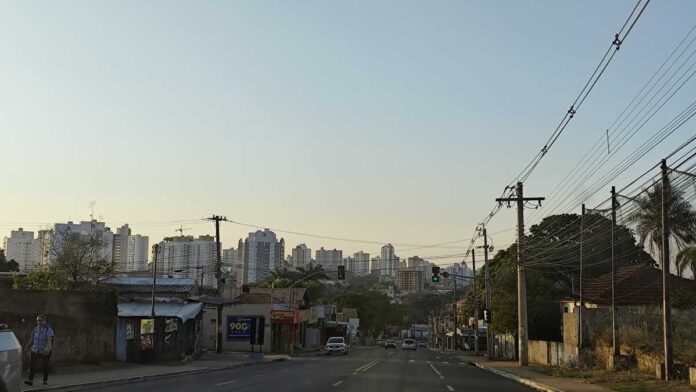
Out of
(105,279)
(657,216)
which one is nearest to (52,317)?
(657,216)

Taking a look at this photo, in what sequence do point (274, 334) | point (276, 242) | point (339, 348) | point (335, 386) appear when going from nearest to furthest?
1. point (335, 386)
2. point (339, 348)
3. point (274, 334)
4. point (276, 242)

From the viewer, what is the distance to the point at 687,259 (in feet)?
125

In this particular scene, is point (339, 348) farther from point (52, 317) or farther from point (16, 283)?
point (52, 317)

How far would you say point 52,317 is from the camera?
26797 mm

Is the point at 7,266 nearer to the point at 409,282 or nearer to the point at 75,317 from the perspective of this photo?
the point at 75,317

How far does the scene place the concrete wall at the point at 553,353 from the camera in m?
37.4

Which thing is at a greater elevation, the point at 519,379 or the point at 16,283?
the point at 16,283

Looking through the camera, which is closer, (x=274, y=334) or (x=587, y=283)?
(x=587, y=283)

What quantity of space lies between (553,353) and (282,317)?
3025cm

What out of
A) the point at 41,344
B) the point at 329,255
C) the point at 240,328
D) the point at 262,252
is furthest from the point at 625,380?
the point at 329,255

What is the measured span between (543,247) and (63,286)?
36.0 m

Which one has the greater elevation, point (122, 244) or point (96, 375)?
point (122, 244)

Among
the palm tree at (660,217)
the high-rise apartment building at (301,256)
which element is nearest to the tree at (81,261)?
the palm tree at (660,217)

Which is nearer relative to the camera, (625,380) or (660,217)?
(625,380)
